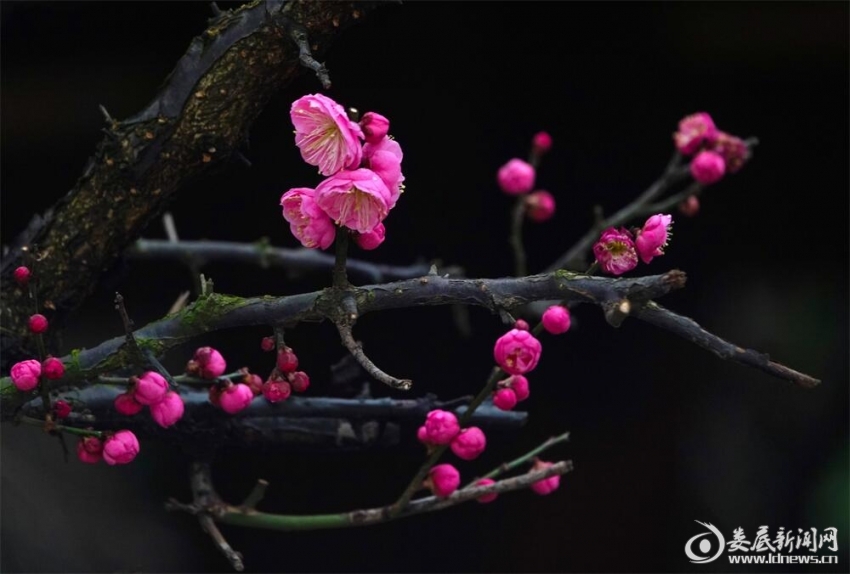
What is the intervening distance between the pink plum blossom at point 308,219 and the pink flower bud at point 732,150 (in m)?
0.59

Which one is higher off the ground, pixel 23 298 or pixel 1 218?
pixel 1 218

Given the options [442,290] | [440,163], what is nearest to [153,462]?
[440,163]

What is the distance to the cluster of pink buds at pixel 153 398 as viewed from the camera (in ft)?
2.05

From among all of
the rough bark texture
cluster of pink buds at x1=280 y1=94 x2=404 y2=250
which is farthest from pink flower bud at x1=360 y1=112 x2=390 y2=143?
the rough bark texture

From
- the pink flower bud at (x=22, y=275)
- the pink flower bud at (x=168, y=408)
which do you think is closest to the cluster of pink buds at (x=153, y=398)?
the pink flower bud at (x=168, y=408)

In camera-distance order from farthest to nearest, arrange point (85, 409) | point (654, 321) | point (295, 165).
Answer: point (295, 165), point (85, 409), point (654, 321)

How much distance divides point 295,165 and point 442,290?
549mm

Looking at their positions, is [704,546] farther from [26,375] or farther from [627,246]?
[26,375]

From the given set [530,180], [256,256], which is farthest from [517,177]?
[256,256]

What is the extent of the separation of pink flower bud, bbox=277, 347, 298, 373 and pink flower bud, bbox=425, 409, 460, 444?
0.14 metres

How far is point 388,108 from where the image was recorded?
109cm

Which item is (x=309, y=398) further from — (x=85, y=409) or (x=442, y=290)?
(x=442, y=290)

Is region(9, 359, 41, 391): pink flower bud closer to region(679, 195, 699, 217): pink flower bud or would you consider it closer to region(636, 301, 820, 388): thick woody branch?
region(636, 301, 820, 388): thick woody branch

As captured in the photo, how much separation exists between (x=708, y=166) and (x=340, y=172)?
22.4 inches
